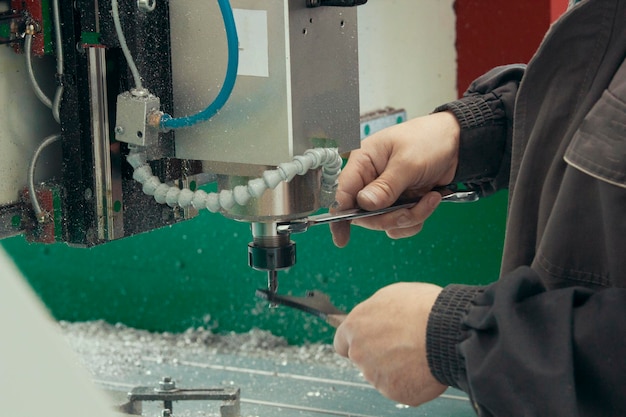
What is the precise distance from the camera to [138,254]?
224cm

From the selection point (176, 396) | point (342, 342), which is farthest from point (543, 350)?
point (176, 396)

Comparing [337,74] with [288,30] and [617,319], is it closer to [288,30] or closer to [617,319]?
[288,30]

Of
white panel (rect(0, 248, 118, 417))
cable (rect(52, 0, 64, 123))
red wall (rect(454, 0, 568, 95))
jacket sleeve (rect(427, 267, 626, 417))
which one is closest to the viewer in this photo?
white panel (rect(0, 248, 118, 417))

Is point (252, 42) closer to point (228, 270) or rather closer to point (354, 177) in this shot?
point (354, 177)

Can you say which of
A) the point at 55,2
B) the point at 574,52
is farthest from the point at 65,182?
the point at 574,52

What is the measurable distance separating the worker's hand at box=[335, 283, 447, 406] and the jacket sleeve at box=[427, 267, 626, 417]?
5 centimetres

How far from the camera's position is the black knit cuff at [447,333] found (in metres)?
0.80

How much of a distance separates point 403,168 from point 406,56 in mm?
711

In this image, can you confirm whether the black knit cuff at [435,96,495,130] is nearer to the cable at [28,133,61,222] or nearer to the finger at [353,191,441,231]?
the finger at [353,191,441,231]

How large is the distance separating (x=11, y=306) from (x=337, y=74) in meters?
0.62

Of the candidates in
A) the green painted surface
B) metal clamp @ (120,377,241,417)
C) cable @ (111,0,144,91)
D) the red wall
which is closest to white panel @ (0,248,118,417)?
cable @ (111,0,144,91)

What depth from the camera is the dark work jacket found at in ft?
2.39

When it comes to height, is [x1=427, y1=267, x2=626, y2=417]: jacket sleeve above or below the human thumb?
below

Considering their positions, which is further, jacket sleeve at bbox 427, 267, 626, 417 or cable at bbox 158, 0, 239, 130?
cable at bbox 158, 0, 239, 130
